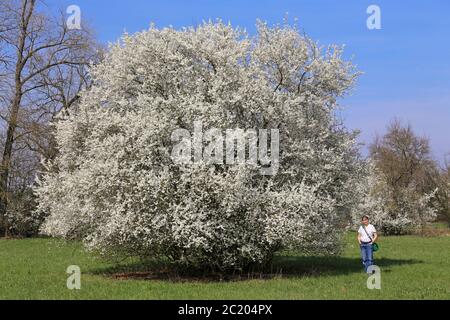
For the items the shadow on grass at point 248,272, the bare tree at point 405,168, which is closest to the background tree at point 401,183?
the bare tree at point 405,168

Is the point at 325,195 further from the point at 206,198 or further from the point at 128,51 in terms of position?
the point at 128,51

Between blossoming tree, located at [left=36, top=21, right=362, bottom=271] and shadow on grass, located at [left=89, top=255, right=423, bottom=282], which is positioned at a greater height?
blossoming tree, located at [left=36, top=21, right=362, bottom=271]

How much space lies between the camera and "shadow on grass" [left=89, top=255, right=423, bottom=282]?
16906mm

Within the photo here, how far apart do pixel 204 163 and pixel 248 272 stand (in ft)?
13.6

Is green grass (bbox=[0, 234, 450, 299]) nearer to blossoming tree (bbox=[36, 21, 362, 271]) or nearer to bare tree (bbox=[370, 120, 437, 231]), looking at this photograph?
blossoming tree (bbox=[36, 21, 362, 271])

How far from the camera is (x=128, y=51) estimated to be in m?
17.5

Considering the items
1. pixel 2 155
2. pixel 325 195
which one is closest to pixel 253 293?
pixel 325 195

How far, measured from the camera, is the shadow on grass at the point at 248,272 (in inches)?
666

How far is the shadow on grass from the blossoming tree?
45 cm

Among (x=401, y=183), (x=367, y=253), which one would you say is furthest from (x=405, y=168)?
(x=367, y=253)

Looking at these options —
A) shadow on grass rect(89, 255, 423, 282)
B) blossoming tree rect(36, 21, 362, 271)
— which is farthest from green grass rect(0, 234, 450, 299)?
blossoming tree rect(36, 21, 362, 271)
